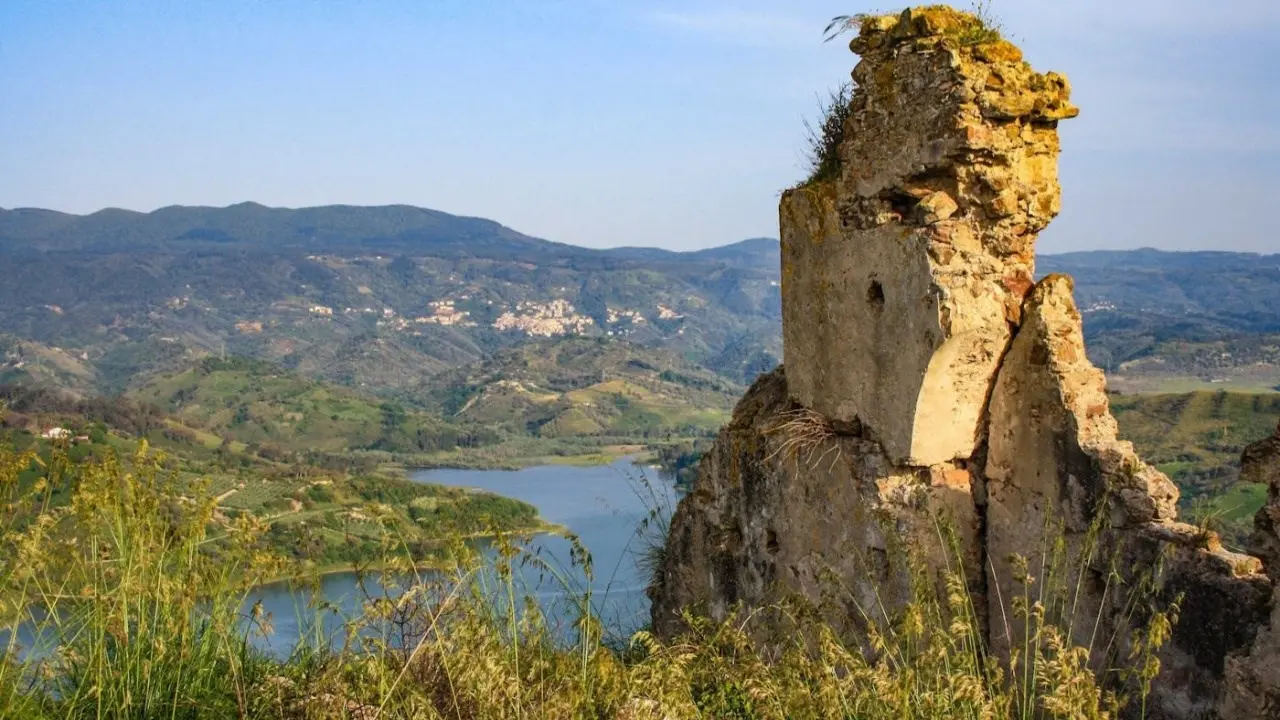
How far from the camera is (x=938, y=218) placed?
7.42 m

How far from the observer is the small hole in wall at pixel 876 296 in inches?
306

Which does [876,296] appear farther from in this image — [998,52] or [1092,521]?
[1092,521]

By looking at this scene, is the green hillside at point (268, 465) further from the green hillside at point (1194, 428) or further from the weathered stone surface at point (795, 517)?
the green hillside at point (1194, 428)

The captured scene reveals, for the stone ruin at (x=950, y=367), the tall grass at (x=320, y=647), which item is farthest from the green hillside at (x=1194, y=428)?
the tall grass at (x=320, y=647)

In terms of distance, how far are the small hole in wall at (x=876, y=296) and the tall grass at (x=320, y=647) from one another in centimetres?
274

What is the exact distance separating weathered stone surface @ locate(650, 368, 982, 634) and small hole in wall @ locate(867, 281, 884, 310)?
931mm

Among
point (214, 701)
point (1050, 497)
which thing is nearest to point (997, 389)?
point (1050, 497)

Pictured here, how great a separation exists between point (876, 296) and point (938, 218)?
69cm

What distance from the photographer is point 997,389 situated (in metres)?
7.43

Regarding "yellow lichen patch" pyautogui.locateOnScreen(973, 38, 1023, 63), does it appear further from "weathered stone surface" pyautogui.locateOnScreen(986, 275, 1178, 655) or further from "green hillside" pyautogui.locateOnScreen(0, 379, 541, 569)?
"green hillside" pyautogui.locateOnScreen(0, 379, 541, 569)

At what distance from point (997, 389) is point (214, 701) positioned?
16.1 ft

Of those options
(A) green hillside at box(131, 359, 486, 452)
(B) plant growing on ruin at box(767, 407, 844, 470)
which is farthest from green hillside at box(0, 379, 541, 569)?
(B) plant growing on ruin at box(767, 407, 844, 470)

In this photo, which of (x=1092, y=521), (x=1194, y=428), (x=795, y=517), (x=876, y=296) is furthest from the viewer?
(x=1194, y=428)

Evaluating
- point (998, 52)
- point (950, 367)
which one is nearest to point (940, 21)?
point (998, 52)
